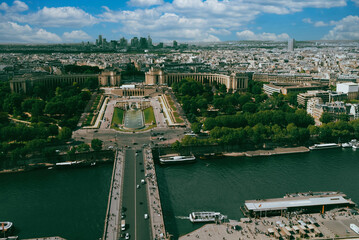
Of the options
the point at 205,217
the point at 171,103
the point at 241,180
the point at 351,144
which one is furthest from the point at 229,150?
the point at 171,103

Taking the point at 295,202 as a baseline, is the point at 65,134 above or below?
above

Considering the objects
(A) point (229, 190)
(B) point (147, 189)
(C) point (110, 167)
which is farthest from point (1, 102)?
(A) point (229, 190)

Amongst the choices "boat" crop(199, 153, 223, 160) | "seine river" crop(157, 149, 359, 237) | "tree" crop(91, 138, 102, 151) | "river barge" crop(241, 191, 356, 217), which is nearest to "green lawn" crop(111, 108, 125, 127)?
"tree" crop(91, 138, 102, 151)

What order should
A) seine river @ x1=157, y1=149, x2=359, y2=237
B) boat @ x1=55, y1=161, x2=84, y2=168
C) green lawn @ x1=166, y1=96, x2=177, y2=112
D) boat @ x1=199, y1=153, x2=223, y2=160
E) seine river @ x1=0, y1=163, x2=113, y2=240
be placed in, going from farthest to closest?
1. green lawn @ x1=166, y1=96, x2=177, y2=112
2. boat @ x1=199, y1=153, x2=223, y2=160
3. boat @ x1=55, y1=161, x2=84, y2=168
4. seine river @ x1=157, y1=149, x2=359, y2=237
5. seine river @ x1=0, y1=163, x2=113, y2=240

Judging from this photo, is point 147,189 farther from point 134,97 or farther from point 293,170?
point 134,97

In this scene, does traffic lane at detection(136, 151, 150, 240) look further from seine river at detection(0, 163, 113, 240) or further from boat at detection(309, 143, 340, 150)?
boat at detection(309, 143, 340, 150)

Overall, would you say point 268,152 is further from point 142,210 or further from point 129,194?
point 142,210

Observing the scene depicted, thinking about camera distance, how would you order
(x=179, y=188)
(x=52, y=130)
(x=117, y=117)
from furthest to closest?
(x=117, y=117), (x=52, y=130), (x=179, y=188)
